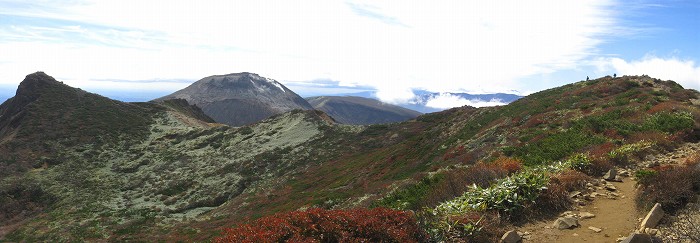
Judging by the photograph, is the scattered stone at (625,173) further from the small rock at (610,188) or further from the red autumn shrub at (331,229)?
the red autumn shrub at (331,229)

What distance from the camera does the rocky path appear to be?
981cm

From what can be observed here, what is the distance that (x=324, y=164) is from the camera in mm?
55875

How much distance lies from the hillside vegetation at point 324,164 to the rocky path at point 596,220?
→ 622 mm

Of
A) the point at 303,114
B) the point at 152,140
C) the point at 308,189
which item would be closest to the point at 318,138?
the point at 303,114

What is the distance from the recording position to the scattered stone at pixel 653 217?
9383mm

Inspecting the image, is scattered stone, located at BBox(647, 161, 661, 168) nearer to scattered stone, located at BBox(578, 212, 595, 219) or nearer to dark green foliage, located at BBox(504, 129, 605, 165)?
dark green foliage, located at BBox(504, 129, 605, 165)

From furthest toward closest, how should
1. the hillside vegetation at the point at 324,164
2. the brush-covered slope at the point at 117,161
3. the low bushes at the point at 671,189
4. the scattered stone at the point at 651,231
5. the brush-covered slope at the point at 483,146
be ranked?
the brush-covered slope at the point at 117,161 < the brush-covered slope at the point at 483,146 < the hillside vegetation at the point at 324,164 < the low bushes at the point at 671,189 < the scattered stone at the point at 651,231

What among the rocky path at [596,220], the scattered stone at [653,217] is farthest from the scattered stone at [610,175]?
the scattered stone at [653,217]

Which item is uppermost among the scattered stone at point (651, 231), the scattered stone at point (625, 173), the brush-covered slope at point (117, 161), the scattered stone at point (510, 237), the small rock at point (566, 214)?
the scattered stone at point (625, 173)

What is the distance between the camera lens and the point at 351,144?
64625mm

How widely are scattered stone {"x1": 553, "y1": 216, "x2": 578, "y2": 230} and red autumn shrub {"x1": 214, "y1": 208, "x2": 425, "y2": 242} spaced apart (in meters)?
4.33

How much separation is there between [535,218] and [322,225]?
6.86 m

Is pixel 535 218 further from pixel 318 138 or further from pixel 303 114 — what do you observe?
pixel 303 114

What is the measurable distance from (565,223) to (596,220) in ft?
4.07
